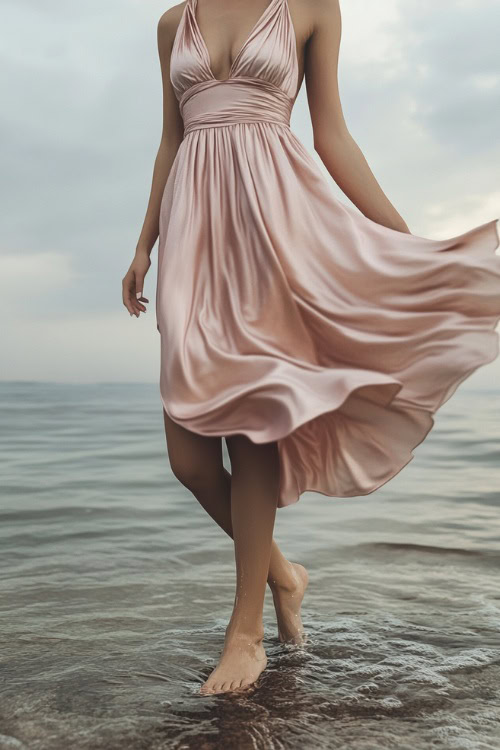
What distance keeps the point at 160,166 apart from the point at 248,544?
1.14 m

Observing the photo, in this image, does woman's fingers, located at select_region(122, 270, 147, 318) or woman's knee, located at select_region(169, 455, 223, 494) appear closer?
woman's knee, located at select_region(169, 455, 223, 494)

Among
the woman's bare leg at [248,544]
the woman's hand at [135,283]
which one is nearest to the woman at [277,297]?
the woman's bare leg at [248,544]

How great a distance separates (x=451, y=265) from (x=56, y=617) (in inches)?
65.1

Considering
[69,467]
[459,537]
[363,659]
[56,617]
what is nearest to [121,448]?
[69,467]

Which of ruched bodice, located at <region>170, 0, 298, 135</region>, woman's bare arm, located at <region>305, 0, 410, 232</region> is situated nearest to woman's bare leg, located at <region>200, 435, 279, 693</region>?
woman's bare arm, located at <region>305, 0, 410, 232</region>

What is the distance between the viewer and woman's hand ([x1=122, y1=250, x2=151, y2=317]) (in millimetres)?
2615

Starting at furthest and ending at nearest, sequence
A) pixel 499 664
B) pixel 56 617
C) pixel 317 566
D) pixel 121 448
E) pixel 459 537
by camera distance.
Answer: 1. pixel 121 448
2. pixel 459 537
3. pixel 317 566
4. pixel 56 617
5. pixel 499 664

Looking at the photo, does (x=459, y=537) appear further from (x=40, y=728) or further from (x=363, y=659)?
(x=40, y=728)

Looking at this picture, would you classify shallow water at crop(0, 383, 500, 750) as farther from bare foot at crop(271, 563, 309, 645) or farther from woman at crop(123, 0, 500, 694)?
woman at crop(123, 0, 500, 694)

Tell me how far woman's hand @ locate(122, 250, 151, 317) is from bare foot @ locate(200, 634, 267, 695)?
99cm

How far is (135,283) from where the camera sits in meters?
2.63

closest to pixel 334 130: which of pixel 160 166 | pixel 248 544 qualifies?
pixel 160 166

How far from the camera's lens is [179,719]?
77.2 inches

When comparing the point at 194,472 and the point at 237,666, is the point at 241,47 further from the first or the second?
the point at 237,666
